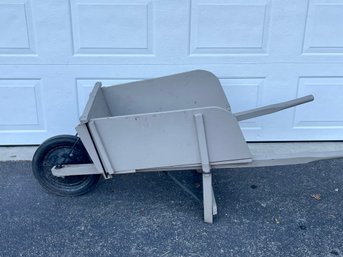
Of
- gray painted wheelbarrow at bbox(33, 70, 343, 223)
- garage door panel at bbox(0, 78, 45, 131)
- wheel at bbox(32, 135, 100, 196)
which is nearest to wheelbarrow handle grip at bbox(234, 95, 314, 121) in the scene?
gray painted wheelbarrow at bbox(33, 70, 343, 223)

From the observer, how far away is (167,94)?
2.83 m

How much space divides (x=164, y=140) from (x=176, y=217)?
23.1 inches

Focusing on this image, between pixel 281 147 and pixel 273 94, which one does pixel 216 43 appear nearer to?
pixel 273 94

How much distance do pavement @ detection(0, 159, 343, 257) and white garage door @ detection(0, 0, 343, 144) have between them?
61cm

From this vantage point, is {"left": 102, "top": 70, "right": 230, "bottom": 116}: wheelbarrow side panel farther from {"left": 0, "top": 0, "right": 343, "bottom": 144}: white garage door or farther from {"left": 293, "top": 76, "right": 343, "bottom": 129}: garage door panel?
{"left": 293, "top": 76, "right": 343, "bottom": 129}: garage door panel

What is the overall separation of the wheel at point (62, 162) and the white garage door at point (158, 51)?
2.44ft

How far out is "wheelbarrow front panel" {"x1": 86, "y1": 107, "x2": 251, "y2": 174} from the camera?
2.24m

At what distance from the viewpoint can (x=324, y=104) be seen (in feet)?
11.3

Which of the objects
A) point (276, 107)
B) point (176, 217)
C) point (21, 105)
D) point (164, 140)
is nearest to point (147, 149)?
point (164, 140)

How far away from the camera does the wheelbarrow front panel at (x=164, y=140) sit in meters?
2.24

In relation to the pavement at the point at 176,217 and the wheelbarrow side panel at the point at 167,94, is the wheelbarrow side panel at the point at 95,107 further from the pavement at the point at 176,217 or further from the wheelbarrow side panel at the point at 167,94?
the pavement at the point at 176,217

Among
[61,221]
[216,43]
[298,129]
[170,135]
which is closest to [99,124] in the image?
[170,135]

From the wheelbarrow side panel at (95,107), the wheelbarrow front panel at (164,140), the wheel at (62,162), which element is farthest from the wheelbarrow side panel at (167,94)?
the wheelbarrow front panel at (164,140)

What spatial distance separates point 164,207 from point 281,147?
4.45 feet
